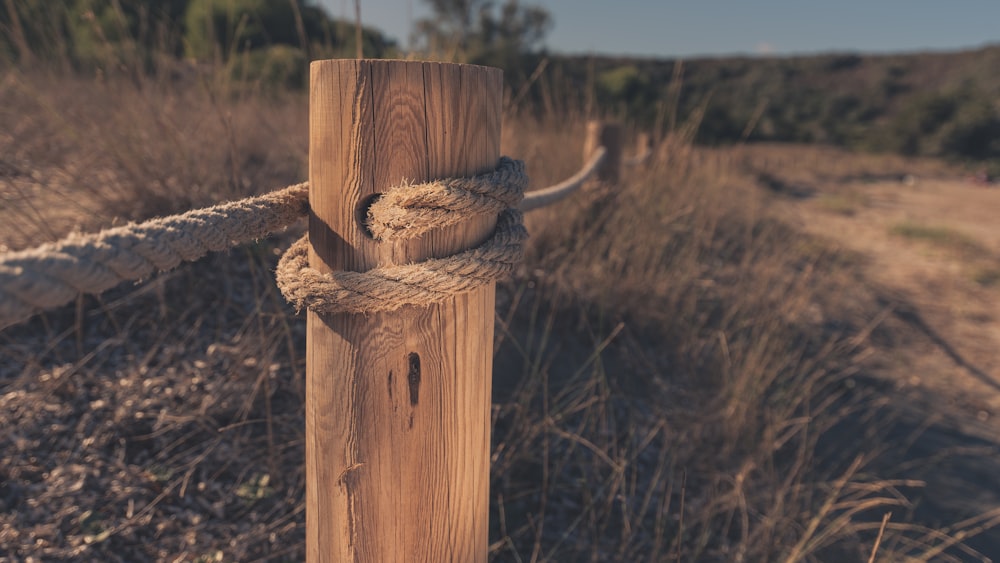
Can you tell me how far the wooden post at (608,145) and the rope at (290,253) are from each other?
262 cm

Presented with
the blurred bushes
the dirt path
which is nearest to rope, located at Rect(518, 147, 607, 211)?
the blurred bushes

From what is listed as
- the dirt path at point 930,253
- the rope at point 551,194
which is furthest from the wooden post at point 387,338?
the dirt path at point 930,253

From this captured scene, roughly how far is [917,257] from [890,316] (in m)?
2.71

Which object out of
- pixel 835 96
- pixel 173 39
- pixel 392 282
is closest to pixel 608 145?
pixel 173 39

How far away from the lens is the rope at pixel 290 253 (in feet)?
2.19

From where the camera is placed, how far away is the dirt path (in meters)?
4.45

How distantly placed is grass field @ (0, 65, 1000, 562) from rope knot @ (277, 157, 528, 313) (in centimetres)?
108

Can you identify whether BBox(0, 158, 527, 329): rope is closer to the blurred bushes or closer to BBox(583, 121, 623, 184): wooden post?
the blurred bushes

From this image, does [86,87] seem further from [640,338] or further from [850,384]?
[850,384]

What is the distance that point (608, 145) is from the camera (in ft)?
11.8

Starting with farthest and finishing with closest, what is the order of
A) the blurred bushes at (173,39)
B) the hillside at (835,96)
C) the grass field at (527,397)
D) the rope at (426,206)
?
the hillside at (835,96), the blurred bushes at (173,39), the grass field at (527,397), the rope at (426,206)

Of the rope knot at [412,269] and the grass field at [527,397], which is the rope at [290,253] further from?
the grass field at [527,397]

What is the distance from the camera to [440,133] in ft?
3.02

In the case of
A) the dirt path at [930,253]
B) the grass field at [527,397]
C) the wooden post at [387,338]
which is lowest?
the dirt path at [930,253]
